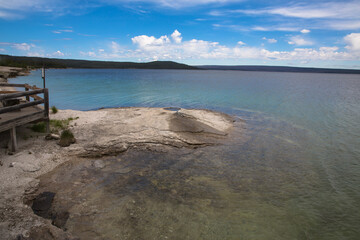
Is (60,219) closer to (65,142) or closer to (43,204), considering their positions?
(43,204)

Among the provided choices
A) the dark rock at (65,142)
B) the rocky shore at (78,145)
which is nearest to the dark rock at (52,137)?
the rocky shore at (78,145)

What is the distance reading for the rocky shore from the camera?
624cm

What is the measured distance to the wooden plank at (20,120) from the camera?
9.46m

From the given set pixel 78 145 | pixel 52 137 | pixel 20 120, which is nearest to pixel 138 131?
pixel 78 145

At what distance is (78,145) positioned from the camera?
11.9 meters

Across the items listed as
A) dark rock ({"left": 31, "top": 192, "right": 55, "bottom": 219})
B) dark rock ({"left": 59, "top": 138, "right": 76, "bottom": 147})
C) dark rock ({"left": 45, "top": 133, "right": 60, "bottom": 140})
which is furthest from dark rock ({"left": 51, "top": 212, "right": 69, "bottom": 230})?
dark rock ({"left": 45, "top": 133, "right": 60, "bottom": 140})

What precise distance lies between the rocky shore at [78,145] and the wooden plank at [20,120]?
1.14 m

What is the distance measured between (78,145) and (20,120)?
2903mm

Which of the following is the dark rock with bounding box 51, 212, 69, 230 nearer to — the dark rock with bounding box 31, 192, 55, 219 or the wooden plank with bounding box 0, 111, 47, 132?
the dark rock with bounding box 31, 192, 55, 219

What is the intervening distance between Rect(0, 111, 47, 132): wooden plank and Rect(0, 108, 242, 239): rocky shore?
1.14 m

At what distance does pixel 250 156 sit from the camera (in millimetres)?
12492

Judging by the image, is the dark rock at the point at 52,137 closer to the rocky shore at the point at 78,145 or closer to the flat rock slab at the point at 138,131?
the rocky shore at the point at 78,145

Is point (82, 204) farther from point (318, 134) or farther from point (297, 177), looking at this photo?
point (318, 134)

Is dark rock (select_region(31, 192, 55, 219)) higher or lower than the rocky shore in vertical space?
lower
